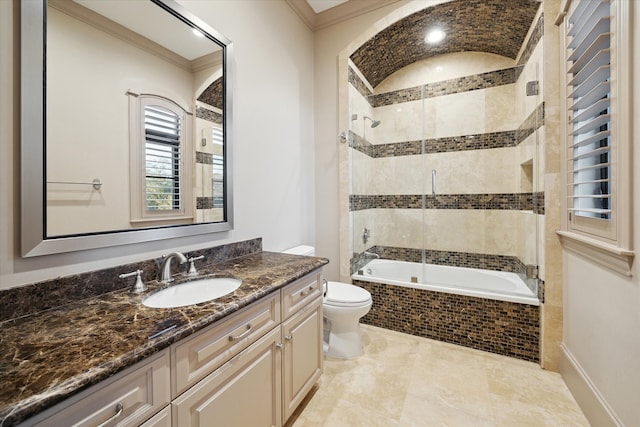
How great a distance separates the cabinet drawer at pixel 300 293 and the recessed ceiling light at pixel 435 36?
253 centimetres

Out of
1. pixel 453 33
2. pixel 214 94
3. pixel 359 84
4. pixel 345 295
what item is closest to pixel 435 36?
pixel 453 33

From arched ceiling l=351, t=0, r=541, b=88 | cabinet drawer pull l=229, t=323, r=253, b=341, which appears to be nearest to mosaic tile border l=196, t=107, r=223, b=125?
cabinet drawer pull l=229, t=323, r=253, b=341

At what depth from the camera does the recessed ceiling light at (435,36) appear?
8.35 feet

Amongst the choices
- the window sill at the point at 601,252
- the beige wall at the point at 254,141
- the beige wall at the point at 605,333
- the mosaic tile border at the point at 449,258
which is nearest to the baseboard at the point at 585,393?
the beige wall at the point at 605,333

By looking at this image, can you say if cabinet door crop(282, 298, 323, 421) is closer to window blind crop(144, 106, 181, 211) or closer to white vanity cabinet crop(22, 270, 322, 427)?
white vanity cabinet crop(22, 270, 322, 427)

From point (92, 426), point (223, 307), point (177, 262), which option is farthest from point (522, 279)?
point (92, 426)

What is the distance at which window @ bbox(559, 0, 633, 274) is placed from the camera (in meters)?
1.16

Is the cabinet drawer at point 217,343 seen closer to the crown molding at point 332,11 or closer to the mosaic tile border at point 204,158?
the mosaic tile border at point 204,158

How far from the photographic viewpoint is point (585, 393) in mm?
1496

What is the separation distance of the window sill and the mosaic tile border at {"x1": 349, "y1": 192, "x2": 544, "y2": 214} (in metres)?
0.76

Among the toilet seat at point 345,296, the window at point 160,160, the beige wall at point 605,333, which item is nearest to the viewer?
the beige wall at point 605,333

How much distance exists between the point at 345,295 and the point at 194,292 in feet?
3.84

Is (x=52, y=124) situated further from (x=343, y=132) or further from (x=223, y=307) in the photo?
(x=343, y=132)

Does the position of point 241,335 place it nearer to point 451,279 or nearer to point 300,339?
point 300,339
